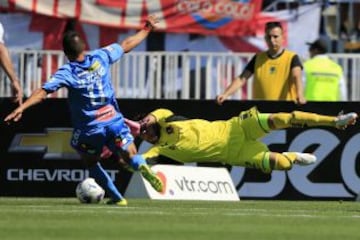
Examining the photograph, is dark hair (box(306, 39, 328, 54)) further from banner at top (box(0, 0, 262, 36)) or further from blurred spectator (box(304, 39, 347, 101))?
banner at top (box(0, 0, 262, 36))

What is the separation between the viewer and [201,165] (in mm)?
15875

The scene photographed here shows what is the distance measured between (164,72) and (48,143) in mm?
3088

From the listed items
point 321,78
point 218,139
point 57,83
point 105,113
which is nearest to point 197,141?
point 218,139

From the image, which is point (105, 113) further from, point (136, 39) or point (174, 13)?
point (174, 13)

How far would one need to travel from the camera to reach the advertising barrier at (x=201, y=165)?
15664mm

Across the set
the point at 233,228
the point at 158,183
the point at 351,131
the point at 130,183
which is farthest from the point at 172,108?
the point at 233,228

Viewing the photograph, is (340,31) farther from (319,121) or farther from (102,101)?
(102,101)

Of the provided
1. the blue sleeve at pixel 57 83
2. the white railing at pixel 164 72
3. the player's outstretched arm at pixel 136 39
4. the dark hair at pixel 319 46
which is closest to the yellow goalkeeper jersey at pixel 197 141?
the player's outstretched arm at pixel 136 39

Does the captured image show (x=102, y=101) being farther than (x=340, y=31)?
No

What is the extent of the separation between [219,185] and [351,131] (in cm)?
190

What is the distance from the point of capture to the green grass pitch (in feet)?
30.6

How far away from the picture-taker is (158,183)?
496 inches

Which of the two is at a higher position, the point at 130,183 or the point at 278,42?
the point at 278,42

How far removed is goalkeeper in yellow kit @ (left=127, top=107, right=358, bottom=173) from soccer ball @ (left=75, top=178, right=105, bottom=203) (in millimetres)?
1188
